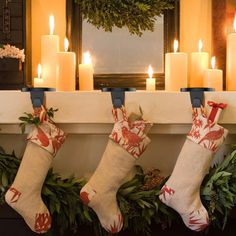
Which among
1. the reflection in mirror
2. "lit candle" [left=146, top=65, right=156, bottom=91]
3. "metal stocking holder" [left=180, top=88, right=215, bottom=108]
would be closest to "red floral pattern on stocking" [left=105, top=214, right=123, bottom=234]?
"metal stocking holder" [left=180, top=88, right=215, bottom=108]

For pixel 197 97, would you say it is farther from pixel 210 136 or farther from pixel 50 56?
pixel 50 56

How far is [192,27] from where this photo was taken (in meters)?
1.59

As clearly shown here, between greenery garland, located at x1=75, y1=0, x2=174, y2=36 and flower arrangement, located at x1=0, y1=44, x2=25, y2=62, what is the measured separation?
297 mm

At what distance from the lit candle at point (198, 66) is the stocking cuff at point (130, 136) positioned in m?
0.45

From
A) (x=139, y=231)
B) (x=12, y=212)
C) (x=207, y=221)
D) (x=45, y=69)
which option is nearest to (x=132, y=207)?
(x=139, y=231)

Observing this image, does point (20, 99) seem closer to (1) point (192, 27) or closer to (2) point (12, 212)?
(2) point (12, 212)

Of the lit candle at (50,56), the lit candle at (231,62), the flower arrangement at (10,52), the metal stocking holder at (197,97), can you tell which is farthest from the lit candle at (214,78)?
the flower arrangement at (10,52)

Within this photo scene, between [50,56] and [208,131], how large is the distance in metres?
0.60

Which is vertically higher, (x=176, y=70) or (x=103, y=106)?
(x=176, y=70)

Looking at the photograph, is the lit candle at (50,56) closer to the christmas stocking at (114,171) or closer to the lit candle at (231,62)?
the christmas stocking at (114,171)

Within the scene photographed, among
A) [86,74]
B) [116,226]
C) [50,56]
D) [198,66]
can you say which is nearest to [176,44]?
[198,66]

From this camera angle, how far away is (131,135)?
1.17 metres

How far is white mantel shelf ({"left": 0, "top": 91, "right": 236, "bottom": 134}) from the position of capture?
1.22m

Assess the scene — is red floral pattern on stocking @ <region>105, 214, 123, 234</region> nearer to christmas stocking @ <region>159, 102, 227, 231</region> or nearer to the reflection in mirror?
christmas stocking @ <region>159, 102, 227, 231</region>
